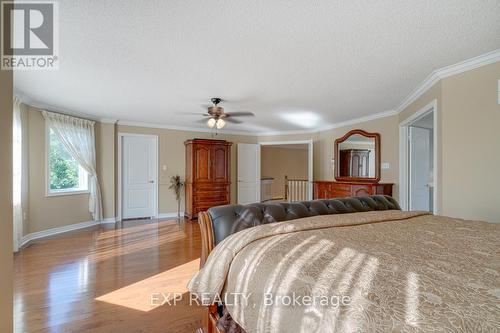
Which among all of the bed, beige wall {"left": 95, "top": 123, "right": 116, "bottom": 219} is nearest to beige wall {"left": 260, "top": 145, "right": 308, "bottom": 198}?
beige wall {"left": 95, "top": 123, "right": 116, "bottom": 219}

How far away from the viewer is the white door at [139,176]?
5.64 m

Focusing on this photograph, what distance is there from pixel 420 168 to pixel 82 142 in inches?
251

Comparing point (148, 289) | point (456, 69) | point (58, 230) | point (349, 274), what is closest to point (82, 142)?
point (58, 230)

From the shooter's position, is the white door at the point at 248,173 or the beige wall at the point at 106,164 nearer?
the beige wall at the point at 106,164

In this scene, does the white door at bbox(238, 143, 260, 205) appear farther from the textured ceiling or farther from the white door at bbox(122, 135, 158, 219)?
the textured ceiling

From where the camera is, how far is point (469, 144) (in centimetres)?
262

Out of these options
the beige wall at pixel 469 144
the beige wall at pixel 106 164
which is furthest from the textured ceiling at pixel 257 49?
the beige wall at pixel 106 164

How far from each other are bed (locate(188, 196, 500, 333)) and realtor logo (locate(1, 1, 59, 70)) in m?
1.41

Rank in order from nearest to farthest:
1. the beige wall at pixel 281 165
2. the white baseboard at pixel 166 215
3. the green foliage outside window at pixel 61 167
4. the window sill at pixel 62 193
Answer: the window sill at pixel 62 193
the green foliage outside window at pixel 61 167
the white baseboard at pixel 166 215
the beige wall at pixel 281 165

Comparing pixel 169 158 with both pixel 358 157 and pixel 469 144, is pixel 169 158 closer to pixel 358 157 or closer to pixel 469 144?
pixel 358 157

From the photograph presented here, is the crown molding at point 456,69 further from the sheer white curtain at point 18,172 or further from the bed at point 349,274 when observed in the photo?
the sheer white curtain at point 18,172

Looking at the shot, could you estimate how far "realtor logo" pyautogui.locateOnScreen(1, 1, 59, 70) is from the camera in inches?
49.8

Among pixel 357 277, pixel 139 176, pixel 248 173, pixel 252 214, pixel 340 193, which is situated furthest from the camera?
pixel 248 173

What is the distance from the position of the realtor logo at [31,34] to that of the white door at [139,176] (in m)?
3.12
